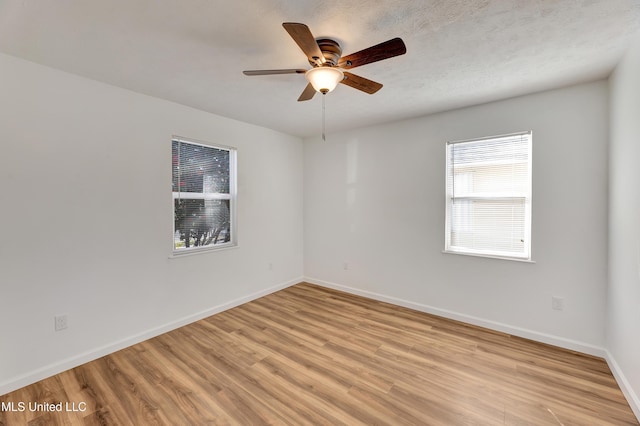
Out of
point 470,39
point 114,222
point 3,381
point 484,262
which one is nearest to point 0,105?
point 114,222

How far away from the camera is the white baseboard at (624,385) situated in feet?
5.84

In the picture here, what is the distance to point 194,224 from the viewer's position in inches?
130

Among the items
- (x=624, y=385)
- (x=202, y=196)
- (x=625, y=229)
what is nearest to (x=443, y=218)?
(x=625, y=229)

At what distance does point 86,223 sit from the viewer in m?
2.40

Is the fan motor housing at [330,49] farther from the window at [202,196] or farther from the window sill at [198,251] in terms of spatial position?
Answer: the window sill at [198,251]

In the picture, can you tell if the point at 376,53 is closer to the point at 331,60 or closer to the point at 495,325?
the point at 331,60

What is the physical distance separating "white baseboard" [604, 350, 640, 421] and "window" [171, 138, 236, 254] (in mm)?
3865

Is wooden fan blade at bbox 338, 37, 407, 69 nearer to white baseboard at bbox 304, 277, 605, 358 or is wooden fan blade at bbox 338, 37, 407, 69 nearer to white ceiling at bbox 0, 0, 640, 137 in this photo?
white ceiling at bbox 0, 0, 640, 137

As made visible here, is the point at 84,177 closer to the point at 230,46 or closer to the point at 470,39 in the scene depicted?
the point at 230,46

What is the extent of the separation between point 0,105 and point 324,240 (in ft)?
12.1

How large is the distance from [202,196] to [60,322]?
1.71 m

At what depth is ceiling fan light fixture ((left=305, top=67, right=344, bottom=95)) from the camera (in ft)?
5.77

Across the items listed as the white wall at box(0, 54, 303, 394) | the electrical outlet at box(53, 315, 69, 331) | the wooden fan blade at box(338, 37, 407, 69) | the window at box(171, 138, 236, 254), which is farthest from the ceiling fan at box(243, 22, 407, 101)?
the electrical outlet at box(53, 315, 69, 331)

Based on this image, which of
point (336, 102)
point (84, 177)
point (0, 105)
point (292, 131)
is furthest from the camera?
point (292, 131)
